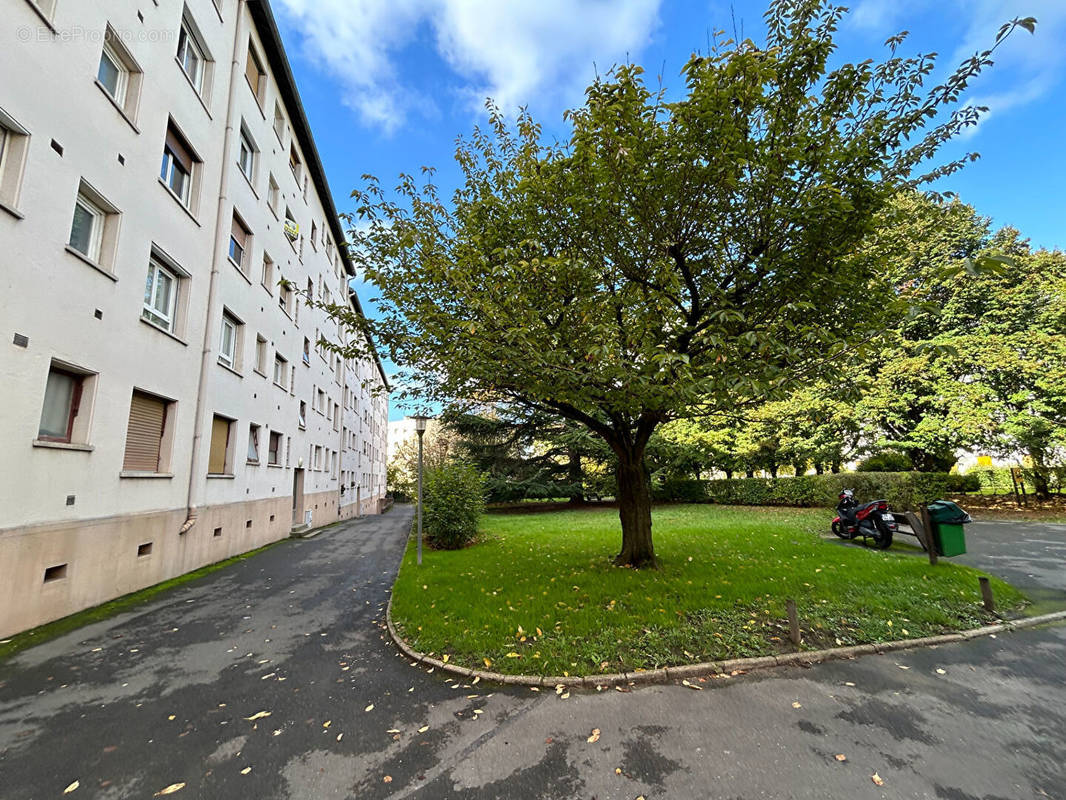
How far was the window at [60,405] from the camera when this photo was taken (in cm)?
664

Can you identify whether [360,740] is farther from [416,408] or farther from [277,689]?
[416,408]

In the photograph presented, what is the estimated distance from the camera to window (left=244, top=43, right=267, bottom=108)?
13930 millimetres

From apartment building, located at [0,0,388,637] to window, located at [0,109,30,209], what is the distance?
0.06 feet

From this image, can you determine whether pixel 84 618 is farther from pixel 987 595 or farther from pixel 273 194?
pixel 273 194

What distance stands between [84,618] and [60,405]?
315cm

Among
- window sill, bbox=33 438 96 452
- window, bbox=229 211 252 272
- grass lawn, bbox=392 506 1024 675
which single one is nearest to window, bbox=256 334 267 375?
window, bbox=229 211 252 272

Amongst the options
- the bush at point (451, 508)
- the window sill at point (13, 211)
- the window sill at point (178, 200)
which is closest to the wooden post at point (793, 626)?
the bush at point (451, 508)

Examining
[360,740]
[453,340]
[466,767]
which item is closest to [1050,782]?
[466,767]

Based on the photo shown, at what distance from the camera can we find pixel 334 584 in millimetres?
9086

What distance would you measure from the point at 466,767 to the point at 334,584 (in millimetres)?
6792

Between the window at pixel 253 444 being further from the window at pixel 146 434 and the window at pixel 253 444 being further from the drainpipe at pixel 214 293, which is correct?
the window at pixel 146 434

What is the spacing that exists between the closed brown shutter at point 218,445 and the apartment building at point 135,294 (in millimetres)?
54

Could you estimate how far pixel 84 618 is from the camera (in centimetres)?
657

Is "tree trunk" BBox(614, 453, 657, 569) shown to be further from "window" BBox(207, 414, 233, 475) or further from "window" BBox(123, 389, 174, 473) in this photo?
"window" BBox(207, 414, 233, 475)
